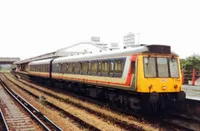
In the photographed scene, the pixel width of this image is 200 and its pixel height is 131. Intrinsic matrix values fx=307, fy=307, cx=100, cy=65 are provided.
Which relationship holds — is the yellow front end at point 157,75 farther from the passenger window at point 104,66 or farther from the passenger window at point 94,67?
the passenger window at point 94,67

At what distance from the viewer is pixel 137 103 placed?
13766mm

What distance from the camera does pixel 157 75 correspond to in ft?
44.3

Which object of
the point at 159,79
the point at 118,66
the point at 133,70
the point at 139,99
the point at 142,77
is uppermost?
the point at 118,66

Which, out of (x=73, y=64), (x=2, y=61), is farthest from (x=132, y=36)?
(x=73, y=64)

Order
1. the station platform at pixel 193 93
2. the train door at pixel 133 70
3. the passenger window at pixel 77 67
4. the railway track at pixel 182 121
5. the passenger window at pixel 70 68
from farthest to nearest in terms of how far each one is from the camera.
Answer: the passenger window at pixel 70 68 → the passenger window at pixel 77 67 → the station platform at pixel 193 93 → the train door at pixel 133 70 → the railway track at pixel 182 121

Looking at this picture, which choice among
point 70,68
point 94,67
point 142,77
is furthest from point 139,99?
point 70,68

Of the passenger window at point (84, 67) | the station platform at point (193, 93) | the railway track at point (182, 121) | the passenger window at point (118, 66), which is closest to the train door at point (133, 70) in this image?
the passenger window at point (118, 66)

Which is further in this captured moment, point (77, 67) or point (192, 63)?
point (192, 63)

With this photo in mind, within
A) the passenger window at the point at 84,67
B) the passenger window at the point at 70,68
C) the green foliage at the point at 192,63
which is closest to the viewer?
the passenger window at the point at 84,67

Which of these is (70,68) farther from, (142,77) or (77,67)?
(142,77)

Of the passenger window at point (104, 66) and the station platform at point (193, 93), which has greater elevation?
the passenger window at point (104, 66)

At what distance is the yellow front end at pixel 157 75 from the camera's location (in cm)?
1319

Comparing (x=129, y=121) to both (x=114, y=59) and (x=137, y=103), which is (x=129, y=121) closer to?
(x=137, y=103)

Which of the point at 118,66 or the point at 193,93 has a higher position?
the point at 118,66
